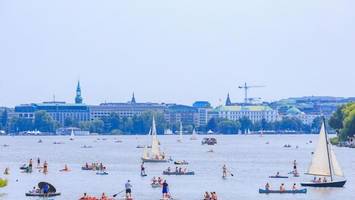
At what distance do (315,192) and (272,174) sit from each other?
25525 millimetres

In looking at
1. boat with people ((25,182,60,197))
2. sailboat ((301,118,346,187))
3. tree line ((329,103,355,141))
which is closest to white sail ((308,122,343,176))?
sailboat ((301,118,346,187))

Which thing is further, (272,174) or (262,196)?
(272,174)

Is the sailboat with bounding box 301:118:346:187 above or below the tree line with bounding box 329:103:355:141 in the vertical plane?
below

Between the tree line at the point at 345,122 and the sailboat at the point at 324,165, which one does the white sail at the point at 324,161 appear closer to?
the sailboat at the point at 324,165

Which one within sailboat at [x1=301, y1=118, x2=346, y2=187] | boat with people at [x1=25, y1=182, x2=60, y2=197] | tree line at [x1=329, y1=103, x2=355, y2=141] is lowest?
boat with people at [x1=25, y1=182, x2=60, y2=197]

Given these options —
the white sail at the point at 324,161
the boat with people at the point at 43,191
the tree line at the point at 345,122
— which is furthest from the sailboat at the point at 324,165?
the tree line at the point at 345,122

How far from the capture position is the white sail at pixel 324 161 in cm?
8981

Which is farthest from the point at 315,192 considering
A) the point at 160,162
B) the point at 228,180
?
the point at 160,162

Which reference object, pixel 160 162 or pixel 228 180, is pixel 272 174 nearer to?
pixel 228 180

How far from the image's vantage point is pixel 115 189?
3595 inches

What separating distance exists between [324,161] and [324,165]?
0.31 metres

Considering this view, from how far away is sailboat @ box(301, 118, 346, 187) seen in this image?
8944 cm

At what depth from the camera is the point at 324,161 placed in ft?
295

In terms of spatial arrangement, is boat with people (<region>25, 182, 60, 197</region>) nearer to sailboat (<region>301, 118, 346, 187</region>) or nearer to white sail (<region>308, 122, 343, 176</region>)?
sailboat (<region>301, 118, 346, 187</region>)
